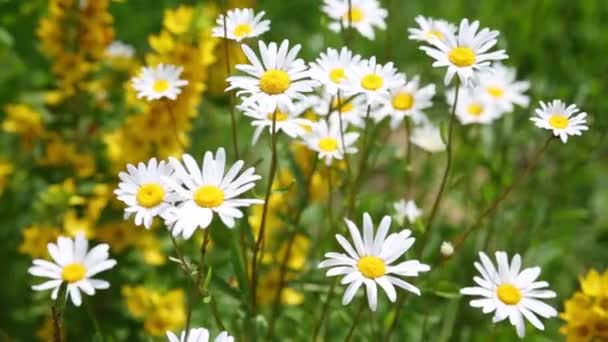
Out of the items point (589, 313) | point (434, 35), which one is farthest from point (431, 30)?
point (589, 313)

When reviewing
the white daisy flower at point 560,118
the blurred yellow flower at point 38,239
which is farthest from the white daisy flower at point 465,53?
the blurred yellow flower at point 38,239

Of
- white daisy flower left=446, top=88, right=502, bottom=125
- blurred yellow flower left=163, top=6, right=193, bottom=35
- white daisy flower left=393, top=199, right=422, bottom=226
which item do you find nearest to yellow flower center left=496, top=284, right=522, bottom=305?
white daisy flower left=393, top=199, right=422, bottom=226

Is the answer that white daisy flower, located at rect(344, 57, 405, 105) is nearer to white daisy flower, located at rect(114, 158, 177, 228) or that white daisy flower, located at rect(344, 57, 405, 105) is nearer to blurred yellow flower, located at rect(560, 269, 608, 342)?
white daisy flower, located at rect(114, 158, 177, 228)

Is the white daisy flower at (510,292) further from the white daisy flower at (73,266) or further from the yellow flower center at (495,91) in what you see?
the yellow flower center at (495,91)

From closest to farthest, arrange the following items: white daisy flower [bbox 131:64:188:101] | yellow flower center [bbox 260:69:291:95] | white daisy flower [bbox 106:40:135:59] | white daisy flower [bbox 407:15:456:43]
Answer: yellow flower center [bbox 260:69:291:95] → white daisy flower [bbox 407:15:456:43] → white daisy flower [bbox 131:64:188:101] → white daisy flower [bbox 106:40:135:59]

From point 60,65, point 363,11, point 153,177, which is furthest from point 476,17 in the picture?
point 153,177

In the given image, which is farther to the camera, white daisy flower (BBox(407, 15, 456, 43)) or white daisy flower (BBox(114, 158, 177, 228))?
white daisy flower (BBox(407, 15, 456, 43))

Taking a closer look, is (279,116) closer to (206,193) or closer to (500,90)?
(206,193)
